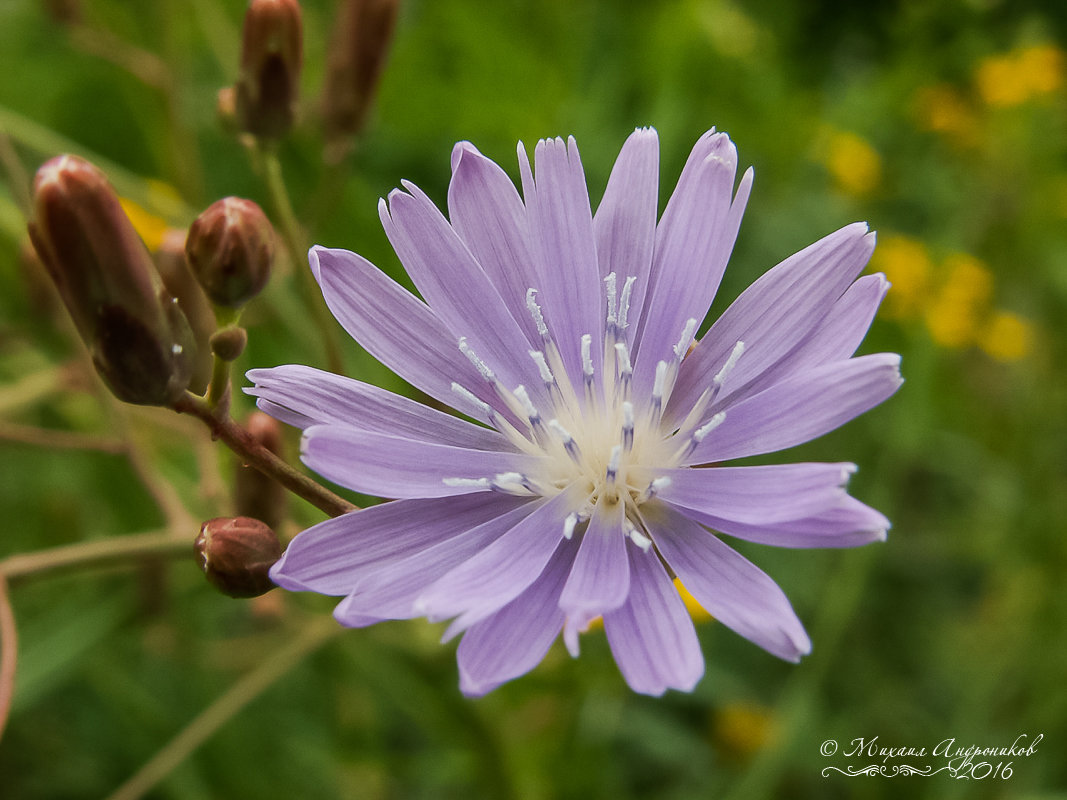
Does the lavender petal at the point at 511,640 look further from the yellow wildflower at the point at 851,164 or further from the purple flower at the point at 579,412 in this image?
the yellow wildflower at the point at 851,164

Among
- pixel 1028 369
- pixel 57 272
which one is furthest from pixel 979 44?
pixel 57 272

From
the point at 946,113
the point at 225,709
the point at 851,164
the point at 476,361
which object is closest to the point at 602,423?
the point at 476,361

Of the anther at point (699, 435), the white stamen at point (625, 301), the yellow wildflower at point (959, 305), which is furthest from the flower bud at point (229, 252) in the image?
the yellow wildflower at point (959, 305)

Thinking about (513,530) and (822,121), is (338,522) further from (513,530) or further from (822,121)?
(822,121)

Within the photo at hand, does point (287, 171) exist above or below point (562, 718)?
above

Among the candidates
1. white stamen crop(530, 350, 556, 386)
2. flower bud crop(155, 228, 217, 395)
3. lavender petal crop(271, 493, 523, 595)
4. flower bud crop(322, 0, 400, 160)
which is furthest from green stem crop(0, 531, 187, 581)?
flower bud crop(322, 0, 400, 160)

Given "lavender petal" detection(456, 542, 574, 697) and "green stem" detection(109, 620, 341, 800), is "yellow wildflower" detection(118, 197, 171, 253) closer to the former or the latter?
"green stem" detection(109, 620, 341, 800)

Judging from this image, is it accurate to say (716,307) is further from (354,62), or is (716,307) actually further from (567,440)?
(567,440)
